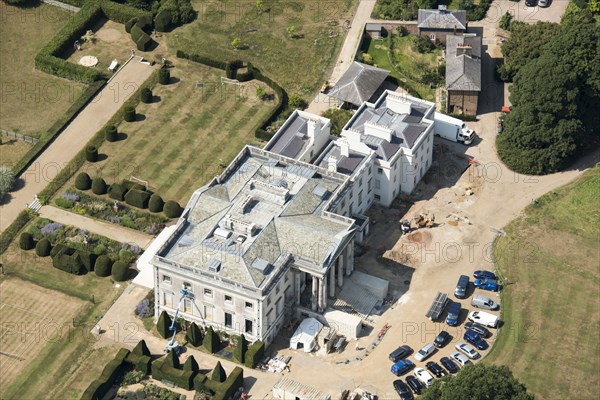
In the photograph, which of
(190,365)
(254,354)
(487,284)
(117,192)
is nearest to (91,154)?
(117,192)

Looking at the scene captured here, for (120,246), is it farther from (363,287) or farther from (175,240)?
(363,287)

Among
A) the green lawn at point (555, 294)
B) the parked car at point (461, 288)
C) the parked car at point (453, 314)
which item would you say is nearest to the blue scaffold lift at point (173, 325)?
the parked car at point (453, 314)

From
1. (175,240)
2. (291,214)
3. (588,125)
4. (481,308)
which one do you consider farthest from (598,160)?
(175,240)

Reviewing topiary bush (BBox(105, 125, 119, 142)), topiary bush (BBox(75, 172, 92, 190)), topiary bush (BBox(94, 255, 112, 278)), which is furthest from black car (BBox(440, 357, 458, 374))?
topiary bush (BBox(105, 125, 119, 142))

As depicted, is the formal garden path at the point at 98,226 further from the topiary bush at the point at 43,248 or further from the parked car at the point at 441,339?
the parked car at the point at 441,339

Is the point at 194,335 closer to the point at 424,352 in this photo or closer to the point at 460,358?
the point at 424,352

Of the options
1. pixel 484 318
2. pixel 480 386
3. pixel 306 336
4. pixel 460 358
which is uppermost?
pixel 480 386
